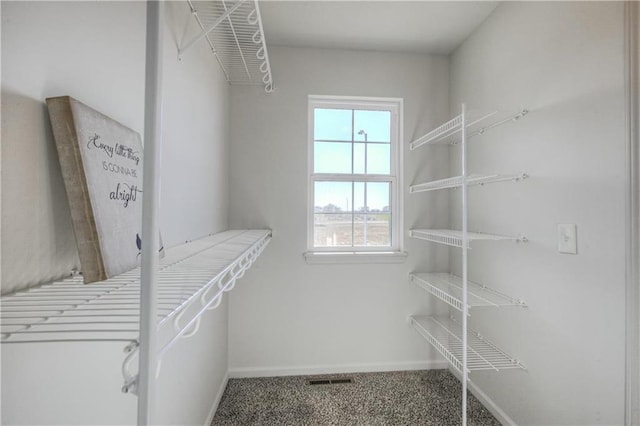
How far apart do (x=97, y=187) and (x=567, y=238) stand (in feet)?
5.65

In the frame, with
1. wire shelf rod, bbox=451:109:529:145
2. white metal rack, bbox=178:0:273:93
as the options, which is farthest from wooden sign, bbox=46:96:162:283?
wire shelf rod, bbox=451:109:529:145

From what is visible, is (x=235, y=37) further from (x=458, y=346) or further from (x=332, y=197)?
(x=458, y=346)

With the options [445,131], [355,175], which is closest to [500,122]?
[445,131]

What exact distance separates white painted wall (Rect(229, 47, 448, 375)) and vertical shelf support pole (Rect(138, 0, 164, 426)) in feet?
5.38

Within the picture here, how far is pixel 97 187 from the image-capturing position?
1.78 ft

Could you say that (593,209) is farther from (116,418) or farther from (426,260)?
(116,418)

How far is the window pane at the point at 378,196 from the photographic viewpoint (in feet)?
7.09

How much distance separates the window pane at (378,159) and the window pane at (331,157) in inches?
6.9

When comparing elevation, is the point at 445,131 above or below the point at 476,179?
above

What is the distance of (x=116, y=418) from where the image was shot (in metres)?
0.68

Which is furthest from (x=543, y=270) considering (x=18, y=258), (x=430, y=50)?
(x=18, y=258)

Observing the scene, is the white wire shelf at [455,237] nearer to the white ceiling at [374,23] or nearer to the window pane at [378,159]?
the window pane at [378,159]

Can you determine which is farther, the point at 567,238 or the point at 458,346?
the point at 458,346

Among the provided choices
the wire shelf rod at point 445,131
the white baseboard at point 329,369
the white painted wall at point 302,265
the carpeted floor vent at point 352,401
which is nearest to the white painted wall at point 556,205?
the wire shelf rod at point 445,131
